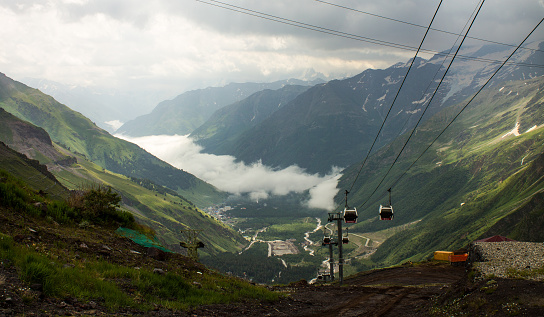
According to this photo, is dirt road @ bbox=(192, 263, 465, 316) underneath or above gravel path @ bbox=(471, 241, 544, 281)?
underneath

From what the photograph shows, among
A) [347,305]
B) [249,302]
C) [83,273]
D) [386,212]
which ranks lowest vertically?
[347,305]

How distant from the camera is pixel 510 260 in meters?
28.7

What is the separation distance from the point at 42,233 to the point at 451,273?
176ft

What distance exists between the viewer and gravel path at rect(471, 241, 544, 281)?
2368cm

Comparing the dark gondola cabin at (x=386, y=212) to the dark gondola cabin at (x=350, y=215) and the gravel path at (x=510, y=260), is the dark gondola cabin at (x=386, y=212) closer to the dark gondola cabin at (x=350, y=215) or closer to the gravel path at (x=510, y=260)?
the dark gondola cabin at (x=350, y=215)

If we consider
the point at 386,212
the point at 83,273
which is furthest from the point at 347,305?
the point at 386,212

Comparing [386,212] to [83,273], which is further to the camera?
[386,212]

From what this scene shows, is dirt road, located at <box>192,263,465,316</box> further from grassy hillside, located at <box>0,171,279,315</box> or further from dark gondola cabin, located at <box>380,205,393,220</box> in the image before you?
dark gondola cabin, located at <box>380,205,393,220</box>

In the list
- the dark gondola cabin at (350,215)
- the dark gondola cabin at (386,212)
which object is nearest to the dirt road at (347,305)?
the dark gondola cabin at (350,215)

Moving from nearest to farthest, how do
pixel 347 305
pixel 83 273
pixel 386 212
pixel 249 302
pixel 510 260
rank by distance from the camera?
pixel 83 273 → pixel 249 302 → pixel 347 305 → pixel 510 260 → pixel 386 212

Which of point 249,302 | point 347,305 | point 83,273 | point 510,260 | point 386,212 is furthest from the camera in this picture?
point 386,212

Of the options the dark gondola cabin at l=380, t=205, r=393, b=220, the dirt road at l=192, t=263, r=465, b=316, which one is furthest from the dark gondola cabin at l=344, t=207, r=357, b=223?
the dirt road at l=192, t=263, r=465, b=316

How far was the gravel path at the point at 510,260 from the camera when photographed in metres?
23.7

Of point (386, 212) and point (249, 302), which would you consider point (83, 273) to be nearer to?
point (249, 302)
